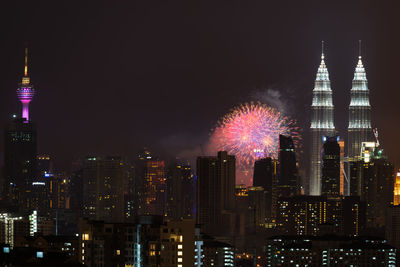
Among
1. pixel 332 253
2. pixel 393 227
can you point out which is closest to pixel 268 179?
pixel 393 227

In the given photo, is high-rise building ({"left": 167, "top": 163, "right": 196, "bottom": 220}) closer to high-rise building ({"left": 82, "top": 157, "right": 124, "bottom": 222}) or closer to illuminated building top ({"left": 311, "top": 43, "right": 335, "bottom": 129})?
high-rise building ({"left": 82, "top": 157, "right": 124, "bottom": 222})

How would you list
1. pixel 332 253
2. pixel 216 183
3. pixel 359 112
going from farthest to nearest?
pixel 359 112, pixel 216 183, pixel 332 253

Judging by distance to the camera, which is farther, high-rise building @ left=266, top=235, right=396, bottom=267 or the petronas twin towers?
the petronas twin towers

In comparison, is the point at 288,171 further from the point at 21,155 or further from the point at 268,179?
the point at 21,155

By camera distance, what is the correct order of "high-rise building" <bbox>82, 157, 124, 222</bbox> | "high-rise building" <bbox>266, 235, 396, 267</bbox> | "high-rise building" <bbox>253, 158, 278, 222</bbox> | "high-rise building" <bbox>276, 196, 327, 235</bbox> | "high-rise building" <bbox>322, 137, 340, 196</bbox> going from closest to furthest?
"high-rise building" <bbox>266, 235, 396, 267</bbox> < "high-rise building" <bbox>276, 196, 327, 235</bbox> < "high-rise building" <bbox>82, 157, 124, 222</bbox> < "high-rise building" <bbox>253, 158, 278, 222</bbox> < "high-rise building" <bbox>322, 137, 340, 196</bbox>

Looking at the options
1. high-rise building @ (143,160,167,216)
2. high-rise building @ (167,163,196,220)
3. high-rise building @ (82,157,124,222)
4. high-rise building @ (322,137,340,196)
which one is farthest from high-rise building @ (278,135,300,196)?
high-rise building @ (82,157,124,222)

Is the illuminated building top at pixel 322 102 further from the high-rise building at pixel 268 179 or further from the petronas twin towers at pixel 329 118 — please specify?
the high-rise building at pixel 268 179

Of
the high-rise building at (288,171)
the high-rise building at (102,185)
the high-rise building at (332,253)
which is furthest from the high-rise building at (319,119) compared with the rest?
the high-rise building at (332,253)
